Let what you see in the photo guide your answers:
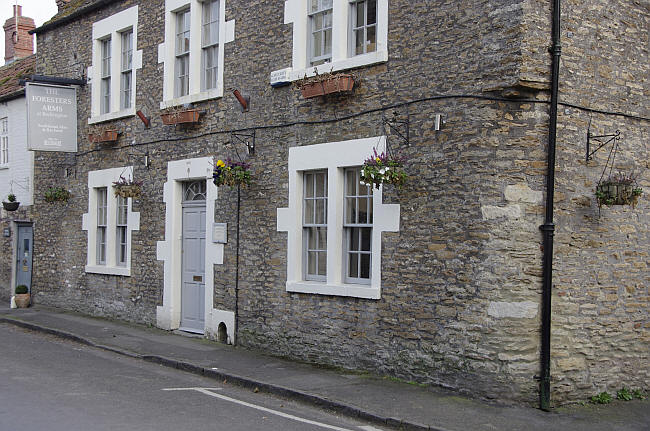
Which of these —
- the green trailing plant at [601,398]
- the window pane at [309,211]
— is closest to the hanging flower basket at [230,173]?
the window pane at [309,211]

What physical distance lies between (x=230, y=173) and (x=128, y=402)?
184 inches

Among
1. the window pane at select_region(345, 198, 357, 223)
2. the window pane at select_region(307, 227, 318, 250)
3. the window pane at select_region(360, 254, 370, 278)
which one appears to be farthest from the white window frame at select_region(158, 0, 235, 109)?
the window pane at select_region(360, 254, 370, 278)

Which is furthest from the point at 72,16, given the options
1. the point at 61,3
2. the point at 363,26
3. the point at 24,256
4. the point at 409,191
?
the point at 409,191

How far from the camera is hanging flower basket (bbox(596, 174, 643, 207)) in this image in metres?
9.62

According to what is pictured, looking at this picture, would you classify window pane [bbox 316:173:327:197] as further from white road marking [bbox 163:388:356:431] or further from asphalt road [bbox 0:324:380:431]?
white road marking [bbox 163:388:356:431]

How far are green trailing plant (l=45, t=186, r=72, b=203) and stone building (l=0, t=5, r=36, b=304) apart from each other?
67.1 inches

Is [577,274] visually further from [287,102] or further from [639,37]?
[287,102]

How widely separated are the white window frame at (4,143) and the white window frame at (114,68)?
4727 millimetres

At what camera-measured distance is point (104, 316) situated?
17078 millimetres

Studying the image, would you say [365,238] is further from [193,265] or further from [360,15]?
[193,265]

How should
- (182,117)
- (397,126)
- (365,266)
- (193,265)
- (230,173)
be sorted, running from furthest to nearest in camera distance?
(193,265), (182,117), (230,173), (365,266), (397,126)

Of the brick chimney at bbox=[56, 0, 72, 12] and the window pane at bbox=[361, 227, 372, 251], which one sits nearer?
the window pane at bbox=[361, 227, 372, 251]

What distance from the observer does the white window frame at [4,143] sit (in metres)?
21.1

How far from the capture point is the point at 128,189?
51.5 feet
